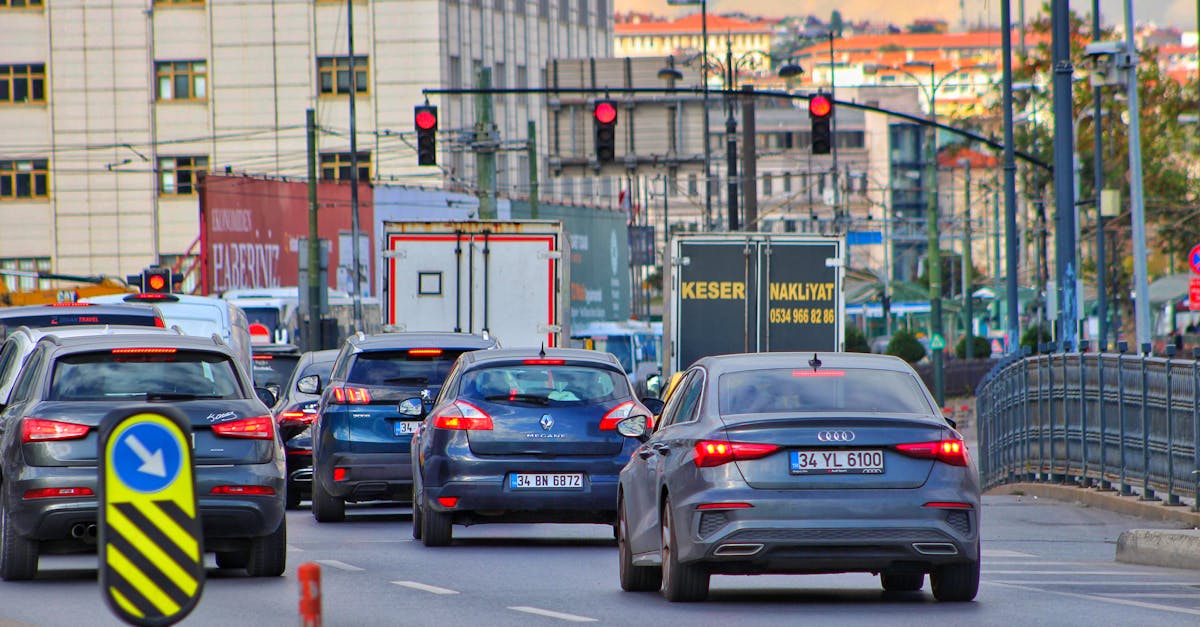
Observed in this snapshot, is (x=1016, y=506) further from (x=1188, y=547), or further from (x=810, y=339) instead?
(x=1188, y=547)

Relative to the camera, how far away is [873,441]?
38.3ft

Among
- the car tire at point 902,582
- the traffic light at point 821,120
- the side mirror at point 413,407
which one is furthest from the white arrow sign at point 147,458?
the traffic light at point 821,120

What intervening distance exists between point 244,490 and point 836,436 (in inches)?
151

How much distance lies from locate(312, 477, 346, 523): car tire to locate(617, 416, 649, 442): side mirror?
3980 mm

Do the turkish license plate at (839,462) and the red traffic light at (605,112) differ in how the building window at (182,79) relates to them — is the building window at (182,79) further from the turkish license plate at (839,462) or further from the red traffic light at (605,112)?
the turkish license plate at (839,462)

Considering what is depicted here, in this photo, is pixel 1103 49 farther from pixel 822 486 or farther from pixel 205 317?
pixel 822 486

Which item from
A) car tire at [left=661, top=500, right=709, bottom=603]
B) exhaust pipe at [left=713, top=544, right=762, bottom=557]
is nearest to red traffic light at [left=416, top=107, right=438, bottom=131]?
car tire at [left=661, top=500, right=709, bottom=603]

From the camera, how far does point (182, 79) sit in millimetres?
85625

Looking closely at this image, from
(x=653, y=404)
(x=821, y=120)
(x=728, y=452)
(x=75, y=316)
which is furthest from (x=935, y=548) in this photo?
(x=821, y=120)

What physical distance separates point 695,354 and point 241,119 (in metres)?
58.9

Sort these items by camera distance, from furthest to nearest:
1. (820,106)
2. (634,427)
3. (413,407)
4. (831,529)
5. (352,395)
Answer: (820,106) → (352,395) → (413,407) → (634,427) → (831,529)

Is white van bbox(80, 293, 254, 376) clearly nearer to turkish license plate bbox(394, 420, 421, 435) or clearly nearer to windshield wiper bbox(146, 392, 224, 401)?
turkish license plate bbox(394, 420, 421, 435)

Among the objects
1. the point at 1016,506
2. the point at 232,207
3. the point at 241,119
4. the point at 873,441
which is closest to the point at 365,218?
the point at 232,207

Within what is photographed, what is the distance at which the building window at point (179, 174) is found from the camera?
85.9 metres
